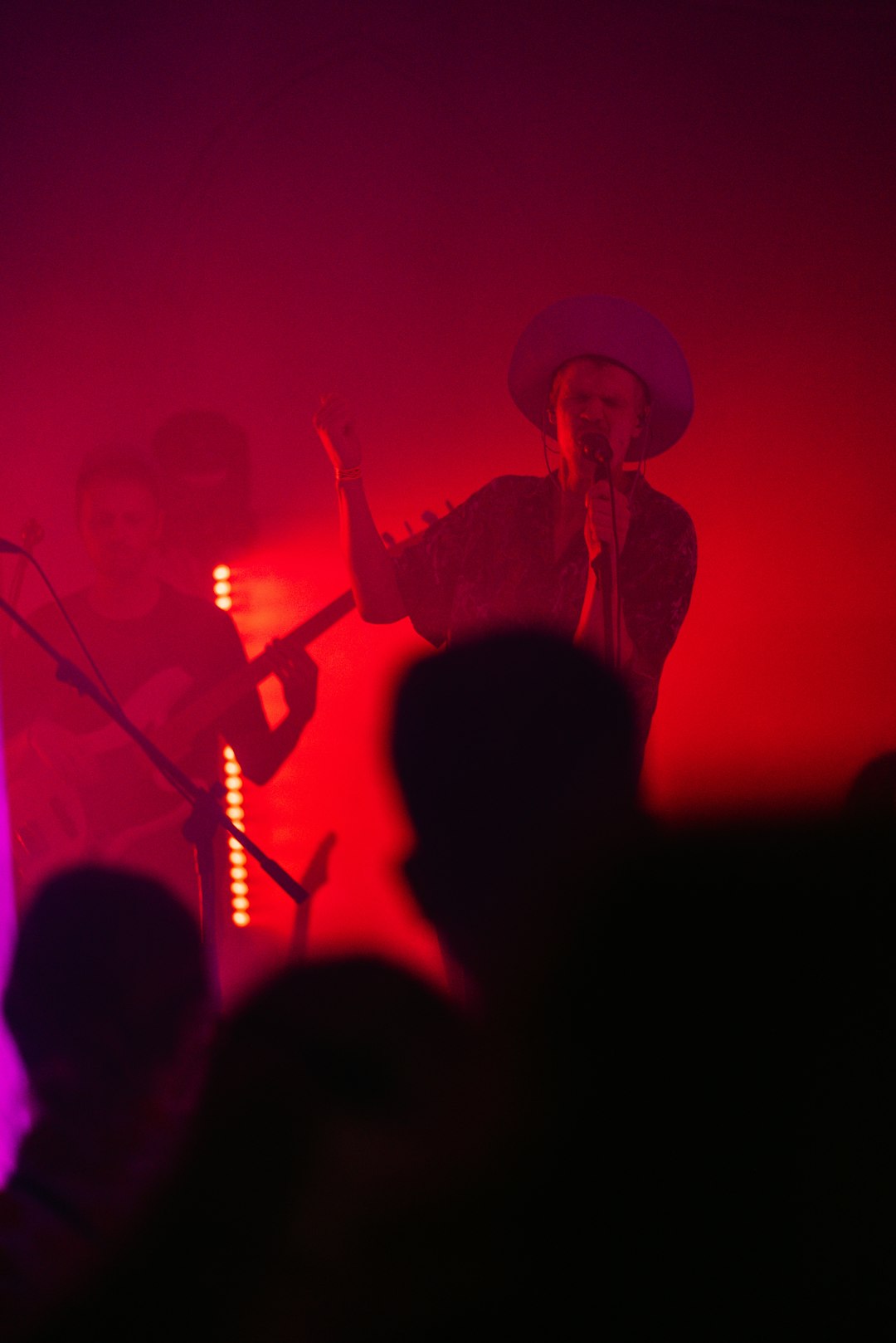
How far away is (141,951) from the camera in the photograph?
2.04 m

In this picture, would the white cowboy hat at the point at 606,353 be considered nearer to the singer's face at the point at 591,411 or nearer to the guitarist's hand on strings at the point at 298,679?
the singer's face at the point at 591,411

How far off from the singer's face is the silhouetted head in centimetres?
126

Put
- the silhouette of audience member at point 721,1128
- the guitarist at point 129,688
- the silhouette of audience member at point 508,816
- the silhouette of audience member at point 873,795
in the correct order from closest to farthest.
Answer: the silhouette of audience member at point 721,1128
the silhouette of audience member at point 508,816
the guitarist at point 129,688
the silhouette of audience member at point 873,795

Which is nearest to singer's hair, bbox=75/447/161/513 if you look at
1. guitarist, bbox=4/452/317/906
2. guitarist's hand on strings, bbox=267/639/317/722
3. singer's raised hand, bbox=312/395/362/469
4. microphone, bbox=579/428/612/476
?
guitarist, bbox=4/452/317/906

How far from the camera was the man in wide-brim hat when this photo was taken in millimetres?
2250

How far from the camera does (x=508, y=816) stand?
4.21 ft

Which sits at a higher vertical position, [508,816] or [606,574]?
[606,574]

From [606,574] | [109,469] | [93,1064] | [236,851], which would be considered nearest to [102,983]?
[93,1064]

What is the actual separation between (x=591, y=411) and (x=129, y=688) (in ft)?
3.73

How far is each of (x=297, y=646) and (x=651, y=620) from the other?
0.76m

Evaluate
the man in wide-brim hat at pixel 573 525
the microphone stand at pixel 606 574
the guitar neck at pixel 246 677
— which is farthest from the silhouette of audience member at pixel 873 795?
the guitar neck at pixel 246 677

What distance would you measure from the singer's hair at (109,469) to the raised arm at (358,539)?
0.40 metres

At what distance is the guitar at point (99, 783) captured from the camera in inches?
86.9

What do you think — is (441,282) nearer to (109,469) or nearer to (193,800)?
(109,469)
